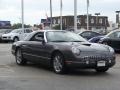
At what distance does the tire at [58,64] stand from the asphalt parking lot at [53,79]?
0.19 metres

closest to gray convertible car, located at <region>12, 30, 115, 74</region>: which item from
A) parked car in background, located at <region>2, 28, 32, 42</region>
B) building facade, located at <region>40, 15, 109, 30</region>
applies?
parked car in background, located at <region>2, 28, 32, 42</region>

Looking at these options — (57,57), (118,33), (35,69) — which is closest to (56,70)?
(57,57)

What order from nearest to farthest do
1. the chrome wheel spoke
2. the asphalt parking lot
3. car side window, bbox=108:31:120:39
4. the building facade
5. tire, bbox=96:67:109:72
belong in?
the asphalt parking lot → the chrome wheel spoke → tire, bbox=96:67:109:72 → car side window, bbox=108:31:120:39 → the building facade

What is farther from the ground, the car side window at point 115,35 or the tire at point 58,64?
the car side window at point 115,35

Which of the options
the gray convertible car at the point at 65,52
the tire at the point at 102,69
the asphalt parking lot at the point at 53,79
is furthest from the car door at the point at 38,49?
the tire at the point at 102,69

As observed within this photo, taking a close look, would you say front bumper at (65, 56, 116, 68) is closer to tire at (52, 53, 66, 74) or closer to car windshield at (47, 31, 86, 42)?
tire at (52, 53, 66, 74)

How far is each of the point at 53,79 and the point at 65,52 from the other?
3.52 feet

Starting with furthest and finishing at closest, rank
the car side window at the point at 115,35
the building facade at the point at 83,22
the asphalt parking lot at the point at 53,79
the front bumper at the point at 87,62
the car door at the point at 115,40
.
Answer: the building facade at the point at 83,22 → the car side window at the point at 115,35 → the car door at the point at 115,40 → the front bumper at the point at 87,62 → the asphalt parking lot at the point at 53,79

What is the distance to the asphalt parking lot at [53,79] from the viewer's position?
388 inches

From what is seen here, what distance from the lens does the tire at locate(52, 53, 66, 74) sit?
39.9 ft

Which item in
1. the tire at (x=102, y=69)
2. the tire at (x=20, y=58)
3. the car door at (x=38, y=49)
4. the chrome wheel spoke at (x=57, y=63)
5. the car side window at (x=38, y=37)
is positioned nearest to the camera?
the chrome wheel spoke at (x=57, y=63)

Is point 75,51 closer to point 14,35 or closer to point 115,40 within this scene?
point 115,40

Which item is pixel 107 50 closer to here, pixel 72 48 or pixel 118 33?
pixel 72 48

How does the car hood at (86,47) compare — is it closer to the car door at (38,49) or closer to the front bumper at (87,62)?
the front bumper at (87,62)
